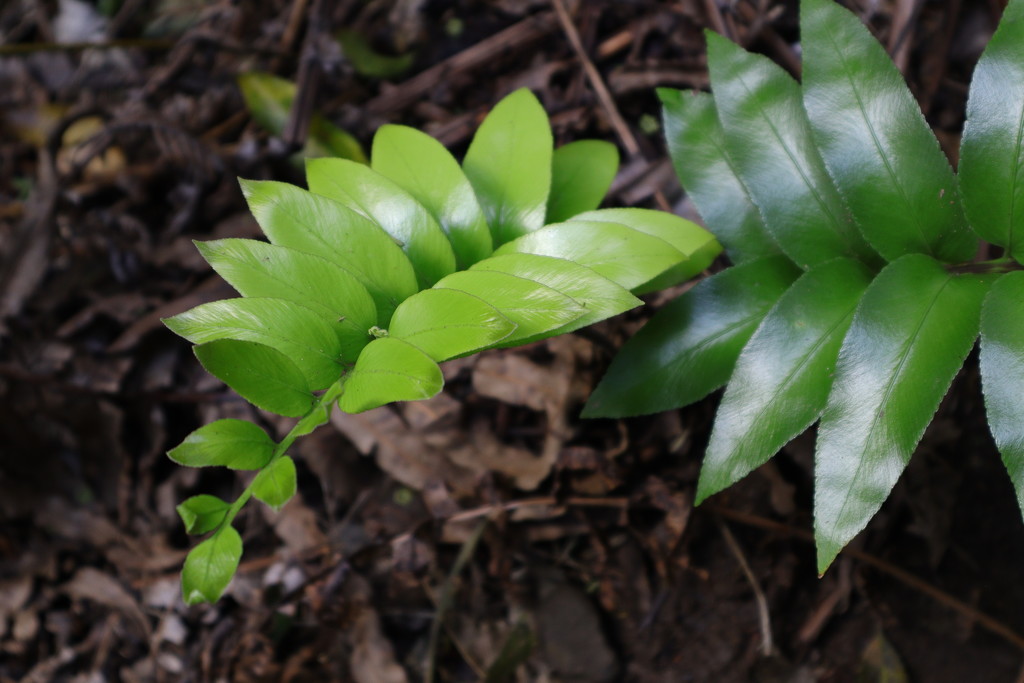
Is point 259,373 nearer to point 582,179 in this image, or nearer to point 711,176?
point 582,179

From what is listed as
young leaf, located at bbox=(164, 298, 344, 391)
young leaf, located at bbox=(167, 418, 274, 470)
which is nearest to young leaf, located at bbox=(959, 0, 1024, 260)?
young leaf, located at bbox=(164, 298, 344, 391)

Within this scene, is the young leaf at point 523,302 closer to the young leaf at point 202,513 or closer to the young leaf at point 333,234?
the young leaf at point 333,234

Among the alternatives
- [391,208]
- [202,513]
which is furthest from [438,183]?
[202,513]

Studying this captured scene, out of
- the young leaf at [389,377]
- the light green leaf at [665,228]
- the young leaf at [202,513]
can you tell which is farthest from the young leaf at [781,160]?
the young leaf at [202,513]

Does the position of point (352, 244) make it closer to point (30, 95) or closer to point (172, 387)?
point (172, 387)

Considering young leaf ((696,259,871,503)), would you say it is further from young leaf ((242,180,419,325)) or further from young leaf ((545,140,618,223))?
young leaf ((242,180,419,325))

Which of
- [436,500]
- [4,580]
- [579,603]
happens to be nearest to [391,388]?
[436,500]
